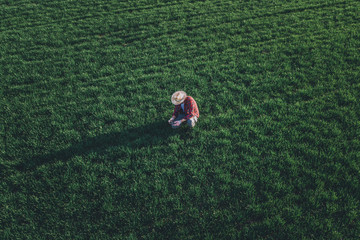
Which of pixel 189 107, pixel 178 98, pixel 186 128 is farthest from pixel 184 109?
pixel 186 128

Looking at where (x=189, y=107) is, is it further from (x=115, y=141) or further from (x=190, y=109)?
(x=115, y=141)

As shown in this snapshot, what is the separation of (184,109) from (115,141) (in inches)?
71.4

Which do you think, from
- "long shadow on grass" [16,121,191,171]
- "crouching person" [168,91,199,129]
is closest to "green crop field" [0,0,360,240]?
"long shadow on grass" [16,121,191,171]

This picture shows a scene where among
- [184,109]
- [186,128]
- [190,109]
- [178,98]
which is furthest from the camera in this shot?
[186,128]

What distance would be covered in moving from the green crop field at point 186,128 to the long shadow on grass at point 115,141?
3 centimetres

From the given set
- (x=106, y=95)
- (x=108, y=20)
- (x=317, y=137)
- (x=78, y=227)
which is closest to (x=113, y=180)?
(x=78, y=227)

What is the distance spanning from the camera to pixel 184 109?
16.5 feet

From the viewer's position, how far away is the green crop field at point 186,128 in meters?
3.76

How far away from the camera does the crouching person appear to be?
4805mm

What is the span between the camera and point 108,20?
8961 mm

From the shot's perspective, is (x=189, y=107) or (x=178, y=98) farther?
(x=189, y=107)

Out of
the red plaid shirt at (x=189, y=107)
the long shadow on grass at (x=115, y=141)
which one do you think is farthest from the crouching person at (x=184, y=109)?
the long shadow on grass at (x=115, y=141)

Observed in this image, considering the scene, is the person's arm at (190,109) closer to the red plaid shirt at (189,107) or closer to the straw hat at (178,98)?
the red plaid shirt at (189,107)

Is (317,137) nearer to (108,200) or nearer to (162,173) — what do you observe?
(162,173)
